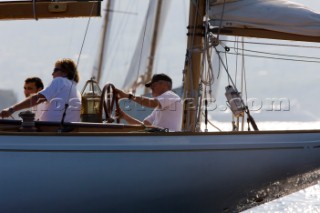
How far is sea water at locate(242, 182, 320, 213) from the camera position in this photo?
22906 millimetres

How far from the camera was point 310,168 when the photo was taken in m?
12.2

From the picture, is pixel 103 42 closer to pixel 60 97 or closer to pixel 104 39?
pixel 104 39

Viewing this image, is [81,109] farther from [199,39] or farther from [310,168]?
[310,168]

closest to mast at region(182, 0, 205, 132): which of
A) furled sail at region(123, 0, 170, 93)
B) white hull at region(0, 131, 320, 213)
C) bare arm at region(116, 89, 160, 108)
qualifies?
bare arm at region(116, 89, 160, 108)

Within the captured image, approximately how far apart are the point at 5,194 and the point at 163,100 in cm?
209

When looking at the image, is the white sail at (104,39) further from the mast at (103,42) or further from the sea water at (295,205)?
the sea water at (295,205)

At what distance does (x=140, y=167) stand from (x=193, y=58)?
2.18m

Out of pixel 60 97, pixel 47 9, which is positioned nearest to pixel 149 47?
pixel 47 9

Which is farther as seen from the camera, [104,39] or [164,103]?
[104,39]

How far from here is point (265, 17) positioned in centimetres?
1298

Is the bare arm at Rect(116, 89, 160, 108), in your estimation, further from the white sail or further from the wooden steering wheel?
the white sail

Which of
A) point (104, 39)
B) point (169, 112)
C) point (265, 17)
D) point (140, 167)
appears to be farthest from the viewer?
point (104, 39)

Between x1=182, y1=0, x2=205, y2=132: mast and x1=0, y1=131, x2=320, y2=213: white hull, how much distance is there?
4.45 feet

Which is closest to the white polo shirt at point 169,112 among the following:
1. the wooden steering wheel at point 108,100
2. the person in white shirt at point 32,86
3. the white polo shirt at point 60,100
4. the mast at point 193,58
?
the wooden steering wheel at point 108,100
